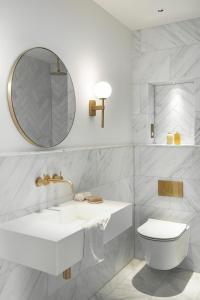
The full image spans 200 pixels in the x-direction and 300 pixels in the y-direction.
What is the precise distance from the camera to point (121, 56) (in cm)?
322

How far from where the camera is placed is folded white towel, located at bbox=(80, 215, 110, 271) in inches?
70.7

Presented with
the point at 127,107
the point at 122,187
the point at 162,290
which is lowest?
the point at 162,290

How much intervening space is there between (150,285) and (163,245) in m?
0.49

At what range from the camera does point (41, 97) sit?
2104 mm

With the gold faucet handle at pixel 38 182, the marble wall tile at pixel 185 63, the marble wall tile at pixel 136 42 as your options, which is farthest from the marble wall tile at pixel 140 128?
the gold faucet handle at pixel 38 182

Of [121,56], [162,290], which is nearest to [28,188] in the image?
[162,290]

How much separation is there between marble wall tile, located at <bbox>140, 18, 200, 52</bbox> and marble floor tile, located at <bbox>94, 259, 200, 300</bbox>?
2.31 m

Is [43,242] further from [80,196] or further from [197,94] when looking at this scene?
[197,94]

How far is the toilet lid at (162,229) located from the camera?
274 cm

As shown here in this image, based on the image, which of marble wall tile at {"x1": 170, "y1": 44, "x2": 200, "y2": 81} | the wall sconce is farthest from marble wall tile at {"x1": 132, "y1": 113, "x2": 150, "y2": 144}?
the wall sconce

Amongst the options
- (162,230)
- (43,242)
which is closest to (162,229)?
(162,230)

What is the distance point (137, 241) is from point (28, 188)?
1.91 metres

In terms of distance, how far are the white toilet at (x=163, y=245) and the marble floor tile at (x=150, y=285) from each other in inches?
9.3

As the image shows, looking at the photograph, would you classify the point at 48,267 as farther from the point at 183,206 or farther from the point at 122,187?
the point at 183,206
